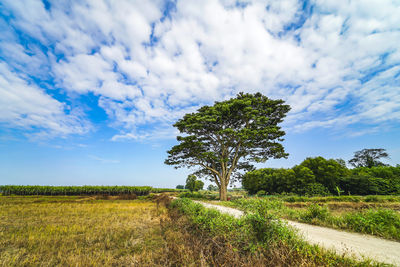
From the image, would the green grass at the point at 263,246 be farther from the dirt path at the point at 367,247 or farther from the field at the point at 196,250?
the dirt path at the point at 367,247

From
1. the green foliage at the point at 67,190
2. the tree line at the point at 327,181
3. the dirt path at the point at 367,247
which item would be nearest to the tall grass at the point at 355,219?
the dirt path at the point at 367,247

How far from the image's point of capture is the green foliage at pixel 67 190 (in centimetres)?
3638

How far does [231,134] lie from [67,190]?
45.1 metres

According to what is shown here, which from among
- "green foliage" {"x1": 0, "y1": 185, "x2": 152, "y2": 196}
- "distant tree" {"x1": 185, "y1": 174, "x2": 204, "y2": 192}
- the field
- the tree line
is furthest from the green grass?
"distant tree" {"x1": 185, "y1": 174, "x2": 204, "y2": 192}

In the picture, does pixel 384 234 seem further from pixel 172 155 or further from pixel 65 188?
pixel 65 188

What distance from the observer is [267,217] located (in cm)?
408

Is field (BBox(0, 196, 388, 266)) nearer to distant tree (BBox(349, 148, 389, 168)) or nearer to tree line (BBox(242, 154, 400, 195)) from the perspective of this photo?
tree line (BBox(242, 154, 400, 195))

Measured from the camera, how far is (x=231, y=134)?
18.9 metres

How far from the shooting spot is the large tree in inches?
724

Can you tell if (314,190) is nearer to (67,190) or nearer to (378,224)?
(378,224)

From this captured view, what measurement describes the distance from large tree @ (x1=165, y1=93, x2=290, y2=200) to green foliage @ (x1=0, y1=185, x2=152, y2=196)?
110ft

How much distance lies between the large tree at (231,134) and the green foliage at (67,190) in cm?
3361

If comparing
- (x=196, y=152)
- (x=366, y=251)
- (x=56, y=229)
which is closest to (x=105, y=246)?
(x=56, y=229)

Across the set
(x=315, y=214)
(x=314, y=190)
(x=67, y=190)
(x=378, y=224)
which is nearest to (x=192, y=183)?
(x=67, y=190)
